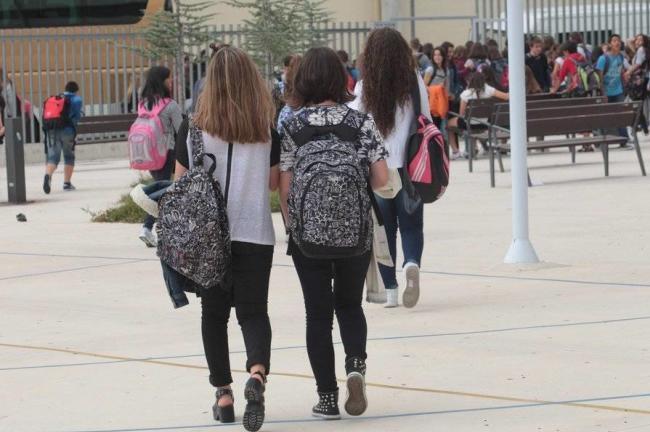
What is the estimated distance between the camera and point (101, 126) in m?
24.2

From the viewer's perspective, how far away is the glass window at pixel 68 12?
28.5 metres

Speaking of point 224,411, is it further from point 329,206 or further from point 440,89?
point 440,89

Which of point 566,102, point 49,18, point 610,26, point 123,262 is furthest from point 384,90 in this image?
point 610,26

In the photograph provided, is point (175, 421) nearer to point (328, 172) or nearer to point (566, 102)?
point (328, 172)

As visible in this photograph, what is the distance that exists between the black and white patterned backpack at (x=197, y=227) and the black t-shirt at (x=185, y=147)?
0.09 meters

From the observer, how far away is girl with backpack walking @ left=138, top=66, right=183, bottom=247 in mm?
12898

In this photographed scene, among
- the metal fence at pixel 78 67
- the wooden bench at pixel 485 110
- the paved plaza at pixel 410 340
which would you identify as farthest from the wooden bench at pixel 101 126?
the paved plaza at pixel 410 340

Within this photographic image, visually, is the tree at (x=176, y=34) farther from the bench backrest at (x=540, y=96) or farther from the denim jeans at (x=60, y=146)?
the bench backrest at (x=540, y=96)

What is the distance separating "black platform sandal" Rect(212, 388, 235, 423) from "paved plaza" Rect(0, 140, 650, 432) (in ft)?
0.14

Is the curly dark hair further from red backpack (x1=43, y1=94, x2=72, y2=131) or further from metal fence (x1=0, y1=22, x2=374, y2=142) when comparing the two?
metal fence (x1=0, y1=22, x2=374, y2=142)

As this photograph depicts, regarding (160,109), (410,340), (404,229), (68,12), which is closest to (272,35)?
(160,109)

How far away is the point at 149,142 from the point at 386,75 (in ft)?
14.7

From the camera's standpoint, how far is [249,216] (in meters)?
6.07

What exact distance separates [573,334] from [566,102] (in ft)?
39.3
